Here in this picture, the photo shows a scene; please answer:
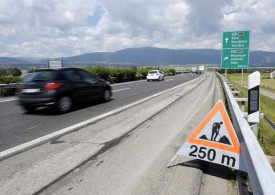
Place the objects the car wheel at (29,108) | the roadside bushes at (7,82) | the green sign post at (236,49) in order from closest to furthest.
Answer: the car wheel at (29,108) → the roadside bushes at (7,82) → the green sign post at (236,49)

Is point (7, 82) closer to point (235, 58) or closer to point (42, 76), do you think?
point (42, 76)

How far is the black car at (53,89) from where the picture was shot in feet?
29.9

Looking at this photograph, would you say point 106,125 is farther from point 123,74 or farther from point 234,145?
point 123,74

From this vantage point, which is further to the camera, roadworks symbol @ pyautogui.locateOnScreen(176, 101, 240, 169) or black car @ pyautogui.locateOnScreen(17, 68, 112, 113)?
black car @ pyautogui.locateOnScreen(17, 68, 112, 113)

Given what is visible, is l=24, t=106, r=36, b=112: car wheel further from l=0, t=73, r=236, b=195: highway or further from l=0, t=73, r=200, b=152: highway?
l=0, t=73, r=236, b=195: highway

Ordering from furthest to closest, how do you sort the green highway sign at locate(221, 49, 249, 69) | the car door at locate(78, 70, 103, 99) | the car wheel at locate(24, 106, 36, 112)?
the green highway sign at locate(221, 49, 249, 69)
the car door at locate(78, 70, 103, 99)
the car wheel at locate(24, 106, 36, 112)

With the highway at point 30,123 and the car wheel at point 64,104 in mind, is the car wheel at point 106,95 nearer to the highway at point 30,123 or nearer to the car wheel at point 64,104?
the highway at point 30,123

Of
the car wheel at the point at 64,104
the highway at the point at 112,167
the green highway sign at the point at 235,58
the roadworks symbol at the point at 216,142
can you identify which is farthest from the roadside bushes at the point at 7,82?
the green highway sign at the point at 235,58

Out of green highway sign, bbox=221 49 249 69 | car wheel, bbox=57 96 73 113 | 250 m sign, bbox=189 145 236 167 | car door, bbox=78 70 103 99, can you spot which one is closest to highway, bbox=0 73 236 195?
250 m sign, bbox=189 145 236 167

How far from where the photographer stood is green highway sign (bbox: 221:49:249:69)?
741 inches

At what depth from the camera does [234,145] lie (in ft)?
12.4

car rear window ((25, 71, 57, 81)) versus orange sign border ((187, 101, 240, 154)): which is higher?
car rear window ((25, 71, 57, 81))

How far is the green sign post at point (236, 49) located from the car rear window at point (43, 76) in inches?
558

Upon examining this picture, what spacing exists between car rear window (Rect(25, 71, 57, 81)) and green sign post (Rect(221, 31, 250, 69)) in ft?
46.5
